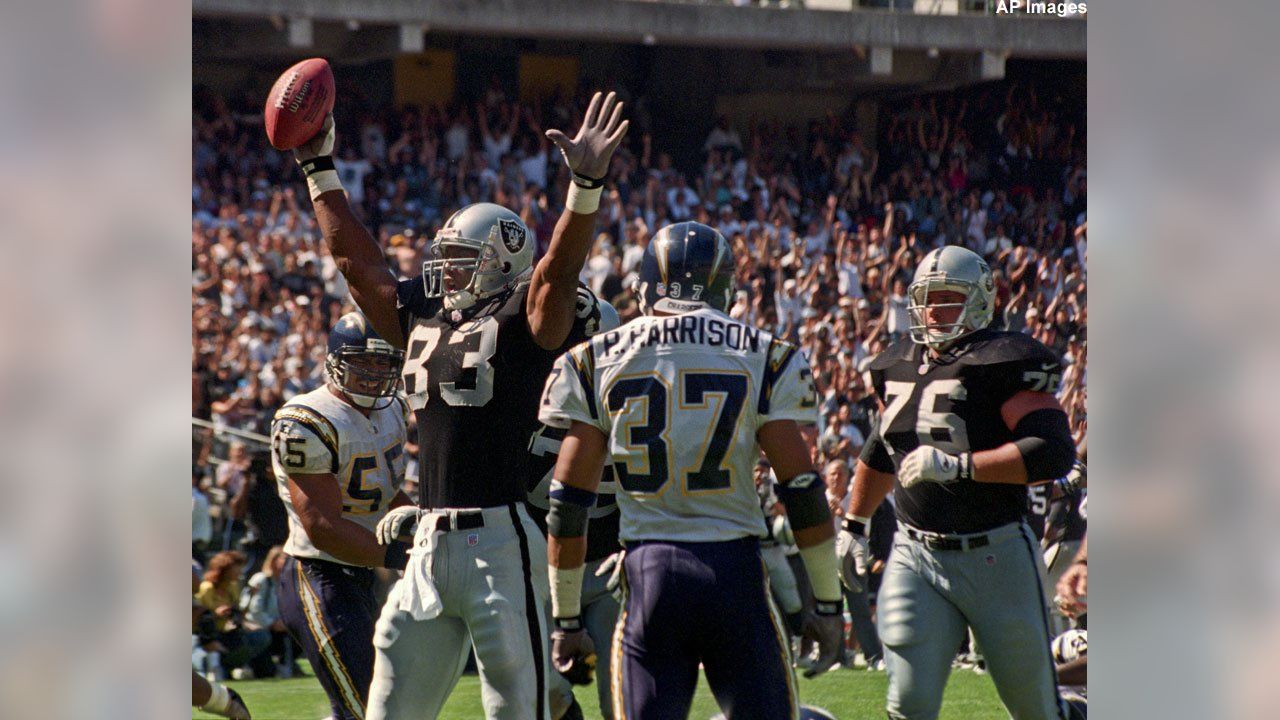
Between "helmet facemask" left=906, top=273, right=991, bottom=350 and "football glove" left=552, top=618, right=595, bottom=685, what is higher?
"helmet facemask" left=906, top=273, right=991, bottom=350

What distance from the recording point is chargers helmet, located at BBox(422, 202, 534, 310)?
16.6ft

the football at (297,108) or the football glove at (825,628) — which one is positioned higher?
the football at (297,108)

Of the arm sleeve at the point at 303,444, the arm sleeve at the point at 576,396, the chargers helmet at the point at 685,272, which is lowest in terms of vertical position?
the arm sleeve at the point at 303,444

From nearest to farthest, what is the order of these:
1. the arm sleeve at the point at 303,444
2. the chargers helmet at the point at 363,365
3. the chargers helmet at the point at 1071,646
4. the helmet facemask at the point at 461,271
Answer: the helmet facemask at the point at 461,271 < the arm sleeve at the point at 303,444 < the chargers helmet at the point at 363,365 < the chargers helmet at the point at 1071,646

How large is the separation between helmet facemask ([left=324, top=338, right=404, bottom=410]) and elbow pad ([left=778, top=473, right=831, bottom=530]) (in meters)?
2.02

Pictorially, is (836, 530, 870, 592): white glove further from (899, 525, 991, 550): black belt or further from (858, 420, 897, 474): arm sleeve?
(899, 525, 991, 550): black belt

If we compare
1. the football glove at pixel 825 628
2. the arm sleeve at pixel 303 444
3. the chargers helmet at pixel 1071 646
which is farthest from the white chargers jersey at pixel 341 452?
the chargers helmet at pixel 1071 646

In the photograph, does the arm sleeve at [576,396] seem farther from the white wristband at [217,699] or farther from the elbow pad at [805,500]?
the white wristband at [217,699]

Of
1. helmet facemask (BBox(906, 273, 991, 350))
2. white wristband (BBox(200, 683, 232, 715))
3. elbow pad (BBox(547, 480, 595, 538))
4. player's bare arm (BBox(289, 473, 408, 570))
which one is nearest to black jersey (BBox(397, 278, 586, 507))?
elbow pad (BBox(547, 480, 595, 538))

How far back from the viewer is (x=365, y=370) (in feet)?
19.3

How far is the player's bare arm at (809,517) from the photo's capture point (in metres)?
4.38

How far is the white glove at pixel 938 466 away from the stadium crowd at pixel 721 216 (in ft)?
20.2

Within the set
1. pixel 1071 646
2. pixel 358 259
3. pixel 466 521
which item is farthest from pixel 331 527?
pixel 1071 646
